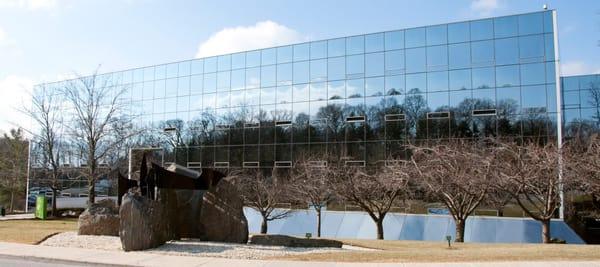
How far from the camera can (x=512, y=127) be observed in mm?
33375

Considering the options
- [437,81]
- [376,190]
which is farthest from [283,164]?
[376,190]

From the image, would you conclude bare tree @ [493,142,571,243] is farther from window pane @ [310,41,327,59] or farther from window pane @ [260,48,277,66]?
window pane @ [260,48,277,66]

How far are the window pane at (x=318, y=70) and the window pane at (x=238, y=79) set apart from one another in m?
6.67

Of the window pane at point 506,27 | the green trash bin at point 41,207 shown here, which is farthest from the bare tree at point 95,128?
the window pane at point 506,27

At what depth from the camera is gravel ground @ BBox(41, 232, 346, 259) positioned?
14625mm

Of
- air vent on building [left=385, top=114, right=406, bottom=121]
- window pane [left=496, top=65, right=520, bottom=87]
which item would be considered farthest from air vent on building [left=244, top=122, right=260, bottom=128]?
window pane [left=496, top=65, right=520, bottom=87]

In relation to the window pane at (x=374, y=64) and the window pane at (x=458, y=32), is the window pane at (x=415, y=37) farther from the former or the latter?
the window pane at (x=374, y=64)

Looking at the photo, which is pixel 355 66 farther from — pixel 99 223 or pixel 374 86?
pixel 99 223

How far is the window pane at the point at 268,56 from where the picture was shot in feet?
140

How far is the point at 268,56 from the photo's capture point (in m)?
43.1

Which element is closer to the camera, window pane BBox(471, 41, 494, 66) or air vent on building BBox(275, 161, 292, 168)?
window pane BBox(471, 41, 494, 66)

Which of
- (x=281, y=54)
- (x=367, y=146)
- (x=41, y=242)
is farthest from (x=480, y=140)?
(x=41, y=242)

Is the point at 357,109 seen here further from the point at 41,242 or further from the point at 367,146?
the point at 41,242

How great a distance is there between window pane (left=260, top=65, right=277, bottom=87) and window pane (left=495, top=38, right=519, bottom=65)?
57.5 ft
